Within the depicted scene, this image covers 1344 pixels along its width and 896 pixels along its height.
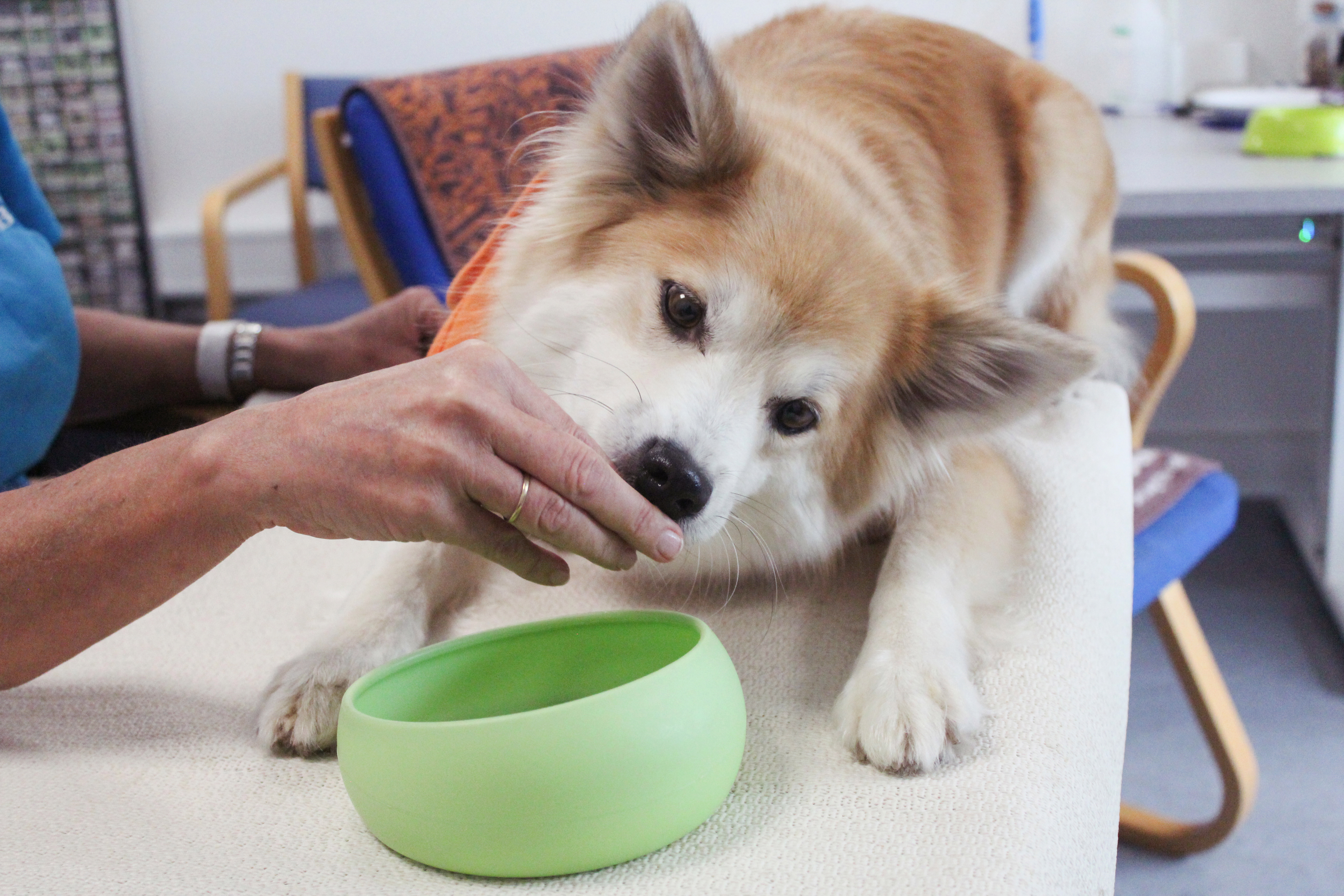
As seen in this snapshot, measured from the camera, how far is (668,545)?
0.82m

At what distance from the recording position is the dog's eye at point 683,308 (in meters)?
1.10

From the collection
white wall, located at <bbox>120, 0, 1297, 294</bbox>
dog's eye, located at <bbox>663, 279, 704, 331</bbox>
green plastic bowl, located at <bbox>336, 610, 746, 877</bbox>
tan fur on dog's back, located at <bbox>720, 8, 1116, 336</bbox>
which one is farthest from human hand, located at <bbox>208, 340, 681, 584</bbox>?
white wall, located at <bbox>120, 0, 1297, 294</bbox>

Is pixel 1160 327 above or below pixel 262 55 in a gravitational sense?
below

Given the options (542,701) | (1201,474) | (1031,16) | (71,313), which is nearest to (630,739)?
(542,701)

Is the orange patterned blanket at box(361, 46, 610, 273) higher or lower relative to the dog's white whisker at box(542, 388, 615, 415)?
higher

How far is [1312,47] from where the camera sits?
3.17 m

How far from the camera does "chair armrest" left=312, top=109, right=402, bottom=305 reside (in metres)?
2.27

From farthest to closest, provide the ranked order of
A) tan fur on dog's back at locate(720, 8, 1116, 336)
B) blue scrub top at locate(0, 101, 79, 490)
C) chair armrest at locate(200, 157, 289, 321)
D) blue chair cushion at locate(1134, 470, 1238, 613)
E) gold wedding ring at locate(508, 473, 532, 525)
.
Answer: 1. chair armrest at locate(200, 157, 289, 321)
2. blue chair cushion at locate(1134, 470, 1238, 613)
3. tan fur on dog's back at locate(720, 8, 1116, 336)
4. blue scrub top at locate(0, 101, 79, 490)
5. gold wedding ring at locate(508, 473, 532, 525)

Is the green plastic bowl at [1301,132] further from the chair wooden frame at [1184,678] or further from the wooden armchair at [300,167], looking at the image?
the wooden armchair at [300,167]

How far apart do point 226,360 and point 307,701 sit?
2.97 feet

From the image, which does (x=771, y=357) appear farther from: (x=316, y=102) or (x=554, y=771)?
(x=316, y=102)

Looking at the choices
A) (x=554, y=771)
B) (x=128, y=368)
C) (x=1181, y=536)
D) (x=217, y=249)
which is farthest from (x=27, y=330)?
(x=217, y=249)

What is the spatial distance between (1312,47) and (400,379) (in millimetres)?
3333

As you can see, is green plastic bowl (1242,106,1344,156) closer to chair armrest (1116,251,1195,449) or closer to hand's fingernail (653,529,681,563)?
chair armrest (1116,251,1195,449)
